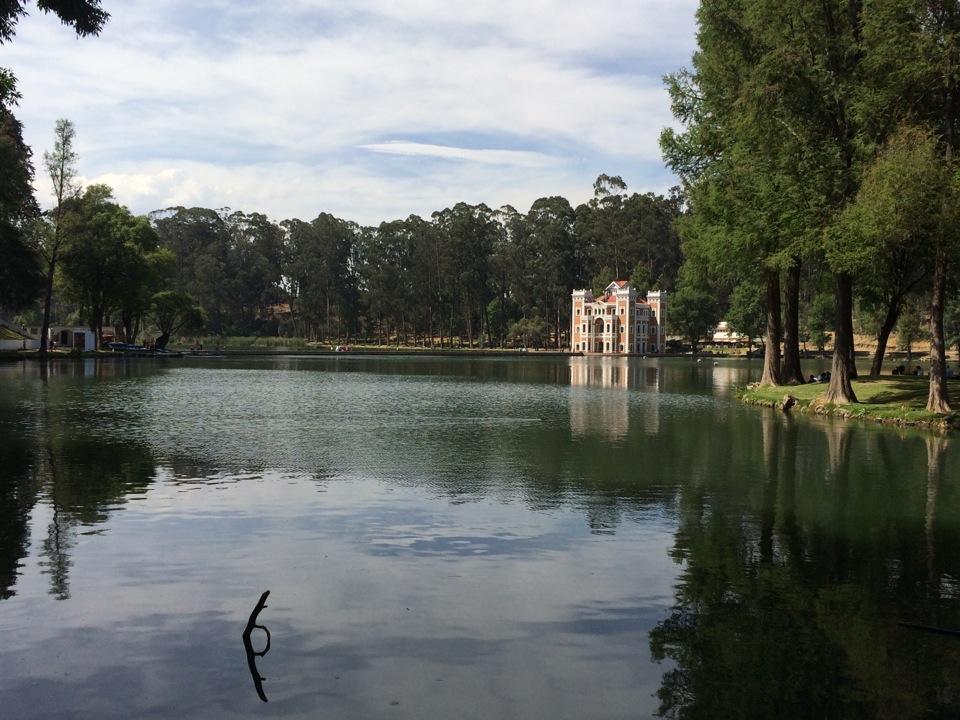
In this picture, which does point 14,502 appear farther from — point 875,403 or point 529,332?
point 529,332

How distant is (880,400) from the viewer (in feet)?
120

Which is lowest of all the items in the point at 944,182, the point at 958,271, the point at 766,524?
the point at 766,524

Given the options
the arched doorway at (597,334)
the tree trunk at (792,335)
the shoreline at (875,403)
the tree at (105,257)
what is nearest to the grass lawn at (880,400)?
the shoreline at (875,403)

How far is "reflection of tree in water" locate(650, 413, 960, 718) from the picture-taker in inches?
328

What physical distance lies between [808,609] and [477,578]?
13.7ft

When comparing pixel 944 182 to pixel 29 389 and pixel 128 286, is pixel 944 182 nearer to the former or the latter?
pixel 29 389

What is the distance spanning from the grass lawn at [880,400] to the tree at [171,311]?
8096cm

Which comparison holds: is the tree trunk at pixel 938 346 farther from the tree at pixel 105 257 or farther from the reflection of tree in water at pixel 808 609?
the tree at pixel 105 257

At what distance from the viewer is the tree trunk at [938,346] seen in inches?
1225

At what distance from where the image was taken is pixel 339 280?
177000 mm

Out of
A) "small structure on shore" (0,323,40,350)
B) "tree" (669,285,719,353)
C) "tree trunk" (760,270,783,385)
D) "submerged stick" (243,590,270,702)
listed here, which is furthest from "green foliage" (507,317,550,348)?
"submerged stick" (243,590,270,702)

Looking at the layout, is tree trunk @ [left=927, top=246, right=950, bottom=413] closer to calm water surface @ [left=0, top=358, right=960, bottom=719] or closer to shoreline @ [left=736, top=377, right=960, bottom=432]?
shoreline @ [left=736, top=377, right=960, bottom=432]

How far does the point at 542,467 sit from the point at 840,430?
13855 millimetres

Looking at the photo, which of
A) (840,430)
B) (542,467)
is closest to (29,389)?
(542,467)
